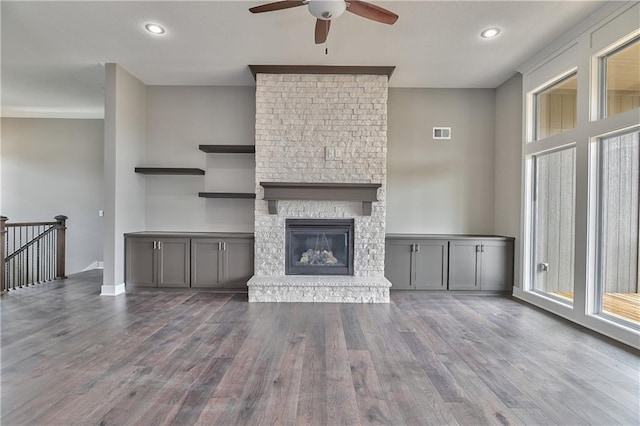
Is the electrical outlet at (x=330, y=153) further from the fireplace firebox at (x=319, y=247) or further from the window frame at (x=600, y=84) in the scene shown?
the window frame at (x=600, y=84)

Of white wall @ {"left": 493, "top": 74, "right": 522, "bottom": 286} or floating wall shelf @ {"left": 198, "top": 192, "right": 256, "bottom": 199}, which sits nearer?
white wall @ {"left": 493, "top": 74, "right": 522, "bottom": 286}

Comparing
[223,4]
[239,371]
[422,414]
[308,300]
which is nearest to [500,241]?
[308,300]

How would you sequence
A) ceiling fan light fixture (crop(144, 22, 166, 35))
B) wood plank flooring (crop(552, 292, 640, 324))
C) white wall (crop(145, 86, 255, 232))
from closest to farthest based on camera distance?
wood plank flooring (crop(552, 292, 640, 324))
ceiling fan light fixture (crop(144, 22, 166, 35))
white wall (crop(145, 86, 255, 232))

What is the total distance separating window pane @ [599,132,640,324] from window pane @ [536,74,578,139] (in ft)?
2.03

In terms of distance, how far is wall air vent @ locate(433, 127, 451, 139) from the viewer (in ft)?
16.8

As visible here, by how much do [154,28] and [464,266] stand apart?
5235 millimetres

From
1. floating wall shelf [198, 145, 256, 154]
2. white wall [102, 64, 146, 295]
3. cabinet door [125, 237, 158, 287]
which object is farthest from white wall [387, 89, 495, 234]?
white wall [102, 64, 146, 295]

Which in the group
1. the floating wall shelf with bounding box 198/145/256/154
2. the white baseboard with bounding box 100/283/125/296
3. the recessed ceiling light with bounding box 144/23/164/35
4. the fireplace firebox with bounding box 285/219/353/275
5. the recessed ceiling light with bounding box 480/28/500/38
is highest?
the recessed ceiling light with bounding box 480/28/500/38

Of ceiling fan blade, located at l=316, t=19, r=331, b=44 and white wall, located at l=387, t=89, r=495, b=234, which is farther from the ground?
ceiling fan blade, located at l=316, t=19, r=331, b=44

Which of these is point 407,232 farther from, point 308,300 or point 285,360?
point 285,360

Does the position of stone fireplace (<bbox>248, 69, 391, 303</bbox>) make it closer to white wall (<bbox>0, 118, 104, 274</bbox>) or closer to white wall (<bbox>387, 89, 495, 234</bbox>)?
white wall (<bbox>387, 89, 495, 234</bbox>)

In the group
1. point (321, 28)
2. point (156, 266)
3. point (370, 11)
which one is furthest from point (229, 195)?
point (370, 11)

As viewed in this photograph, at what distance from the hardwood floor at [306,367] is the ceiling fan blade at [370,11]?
2994mm

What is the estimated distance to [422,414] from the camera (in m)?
1.85
